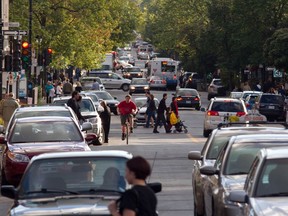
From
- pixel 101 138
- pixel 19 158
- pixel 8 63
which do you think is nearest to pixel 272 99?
pixel 8 63

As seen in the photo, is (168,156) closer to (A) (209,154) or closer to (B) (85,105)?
(B) (85,105)

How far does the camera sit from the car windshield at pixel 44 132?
2073 cm

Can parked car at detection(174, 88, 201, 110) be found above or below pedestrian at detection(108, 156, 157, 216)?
below

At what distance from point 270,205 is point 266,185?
0.86 m

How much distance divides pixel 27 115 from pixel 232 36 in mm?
53975

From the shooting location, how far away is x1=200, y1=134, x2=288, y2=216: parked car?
1376 centimetres

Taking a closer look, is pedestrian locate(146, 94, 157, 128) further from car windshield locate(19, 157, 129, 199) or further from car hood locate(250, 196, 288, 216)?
car hood locate(250, 196, 288, 216)

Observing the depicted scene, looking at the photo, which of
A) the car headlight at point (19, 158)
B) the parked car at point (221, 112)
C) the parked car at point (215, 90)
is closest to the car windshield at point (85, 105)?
the parked car at point (221, 112)

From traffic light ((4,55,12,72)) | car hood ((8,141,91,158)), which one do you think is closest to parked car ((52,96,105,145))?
traffic light ((4,55,12,72))

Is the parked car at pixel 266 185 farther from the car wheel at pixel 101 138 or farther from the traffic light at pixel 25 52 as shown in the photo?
the traffic light at pixel 25 52

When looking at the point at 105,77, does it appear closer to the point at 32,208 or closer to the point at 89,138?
the point at 89,138

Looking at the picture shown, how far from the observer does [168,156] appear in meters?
30.3

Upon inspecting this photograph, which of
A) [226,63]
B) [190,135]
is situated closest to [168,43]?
[226,63]

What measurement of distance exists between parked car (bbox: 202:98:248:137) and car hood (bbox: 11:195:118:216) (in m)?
28.7
